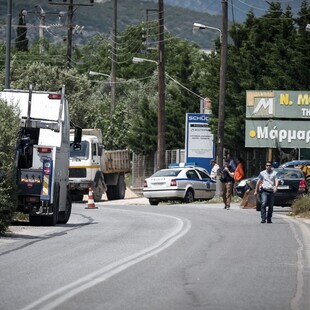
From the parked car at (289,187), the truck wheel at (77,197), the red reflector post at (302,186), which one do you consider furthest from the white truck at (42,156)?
the truck wheel at (77,197)

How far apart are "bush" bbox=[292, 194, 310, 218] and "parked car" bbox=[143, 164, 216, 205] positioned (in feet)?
33.6

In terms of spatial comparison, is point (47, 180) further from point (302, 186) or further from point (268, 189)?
point (302, 186)

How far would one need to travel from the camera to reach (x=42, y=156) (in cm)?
2759

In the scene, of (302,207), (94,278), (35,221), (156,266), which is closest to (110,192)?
(302,207)

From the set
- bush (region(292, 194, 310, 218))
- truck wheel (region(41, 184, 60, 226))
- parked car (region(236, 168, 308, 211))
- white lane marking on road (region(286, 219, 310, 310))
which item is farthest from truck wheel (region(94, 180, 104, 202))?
truck wheel (region(41, 184, 60, 226))

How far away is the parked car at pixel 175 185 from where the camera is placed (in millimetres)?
45656

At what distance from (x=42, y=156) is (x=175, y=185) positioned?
1843cm

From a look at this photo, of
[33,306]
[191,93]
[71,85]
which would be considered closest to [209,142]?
[191,93]

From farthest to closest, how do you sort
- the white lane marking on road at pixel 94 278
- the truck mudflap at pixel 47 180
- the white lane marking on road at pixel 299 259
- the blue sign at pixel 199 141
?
1. the blue sign at pixel 199 141
2. the truck mudflap at pixel 47 180
3. the white lane marking on road at pixel 299 259
4. the white lane marking on road at pixel 94 278

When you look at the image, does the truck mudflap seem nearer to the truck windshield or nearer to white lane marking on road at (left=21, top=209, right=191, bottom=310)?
white lane marking on road at (left=21, top=209, right=191, bottom=310)

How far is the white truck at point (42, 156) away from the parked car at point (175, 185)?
15493mm

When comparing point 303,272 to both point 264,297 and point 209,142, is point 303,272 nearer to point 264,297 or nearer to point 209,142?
point 264,297

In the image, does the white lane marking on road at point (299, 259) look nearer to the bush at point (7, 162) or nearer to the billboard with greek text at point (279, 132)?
the bush at point (7, 162)

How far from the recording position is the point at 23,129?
94.1 feet
